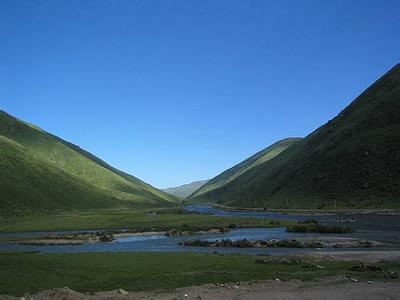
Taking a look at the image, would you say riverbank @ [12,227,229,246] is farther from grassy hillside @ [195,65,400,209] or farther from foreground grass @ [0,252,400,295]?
grassy hillside @ [195,65,400,209]

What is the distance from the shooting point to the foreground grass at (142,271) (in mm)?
38188

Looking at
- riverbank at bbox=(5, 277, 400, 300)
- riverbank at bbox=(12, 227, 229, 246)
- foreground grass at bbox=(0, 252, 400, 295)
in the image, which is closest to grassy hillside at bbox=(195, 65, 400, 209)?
riverbank at bbox=(12, 227, 229, 246)

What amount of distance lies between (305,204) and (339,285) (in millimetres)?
148519

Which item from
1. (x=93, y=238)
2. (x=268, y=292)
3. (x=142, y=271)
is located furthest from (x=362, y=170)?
(x=268, y=292)

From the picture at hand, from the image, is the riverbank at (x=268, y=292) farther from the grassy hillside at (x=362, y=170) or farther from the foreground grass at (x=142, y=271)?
the grassy hillside at (x=362, y=170)

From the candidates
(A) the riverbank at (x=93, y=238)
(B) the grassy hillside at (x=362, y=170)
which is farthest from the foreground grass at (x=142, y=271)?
(B) the grassy hillside at (x=362, y=170)

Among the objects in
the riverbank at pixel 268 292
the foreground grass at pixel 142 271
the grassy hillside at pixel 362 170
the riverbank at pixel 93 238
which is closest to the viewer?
the riverbank at pixel 268 292

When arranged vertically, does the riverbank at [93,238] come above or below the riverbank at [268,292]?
above

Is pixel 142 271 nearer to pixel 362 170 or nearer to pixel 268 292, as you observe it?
pixel 268 292

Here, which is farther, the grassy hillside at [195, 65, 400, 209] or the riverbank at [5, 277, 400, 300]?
the grassy hillside at [195, 65, 400, 209]

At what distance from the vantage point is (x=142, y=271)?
44.6 m

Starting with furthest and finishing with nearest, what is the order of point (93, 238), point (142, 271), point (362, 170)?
point (362, 170), point (93, 238), point (142, 271)

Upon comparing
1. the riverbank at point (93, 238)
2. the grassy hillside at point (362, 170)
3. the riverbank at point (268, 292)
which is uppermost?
the grassy hillside at point (362, 170)

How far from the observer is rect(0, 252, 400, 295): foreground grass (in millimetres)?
38188
